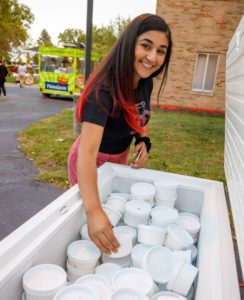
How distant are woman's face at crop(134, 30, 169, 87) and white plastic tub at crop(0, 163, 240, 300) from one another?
67 centimetres

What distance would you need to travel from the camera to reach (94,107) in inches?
51.6

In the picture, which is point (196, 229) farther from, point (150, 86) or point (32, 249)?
point (150, 86)

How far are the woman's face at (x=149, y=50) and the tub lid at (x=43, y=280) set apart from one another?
1062 mm

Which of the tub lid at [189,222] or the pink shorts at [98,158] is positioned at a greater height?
the pink shorts at [98,158]

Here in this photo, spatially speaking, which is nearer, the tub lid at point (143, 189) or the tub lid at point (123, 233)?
the tub lid at point (123, 233)

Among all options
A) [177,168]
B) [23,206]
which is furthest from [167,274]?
[177,168]

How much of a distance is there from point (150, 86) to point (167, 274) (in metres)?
1.26

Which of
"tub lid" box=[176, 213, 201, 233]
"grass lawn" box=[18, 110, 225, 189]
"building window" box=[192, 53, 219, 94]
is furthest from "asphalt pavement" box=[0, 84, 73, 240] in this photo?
"building window" box=[192, 53, 219, 94]

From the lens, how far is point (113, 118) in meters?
1.53

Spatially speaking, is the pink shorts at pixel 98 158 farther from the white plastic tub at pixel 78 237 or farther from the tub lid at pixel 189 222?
the tub lid at pixel 189 222

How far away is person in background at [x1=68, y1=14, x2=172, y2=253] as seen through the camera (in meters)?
1.24

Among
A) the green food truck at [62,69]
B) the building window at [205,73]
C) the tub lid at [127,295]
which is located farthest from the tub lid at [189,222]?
the green food truck at [62,69]

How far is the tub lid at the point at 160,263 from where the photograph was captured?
3.72 ft

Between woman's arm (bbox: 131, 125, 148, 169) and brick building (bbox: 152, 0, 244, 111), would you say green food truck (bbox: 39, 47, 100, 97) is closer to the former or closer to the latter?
brick building (bbox: 152, 0, 244, 111)
